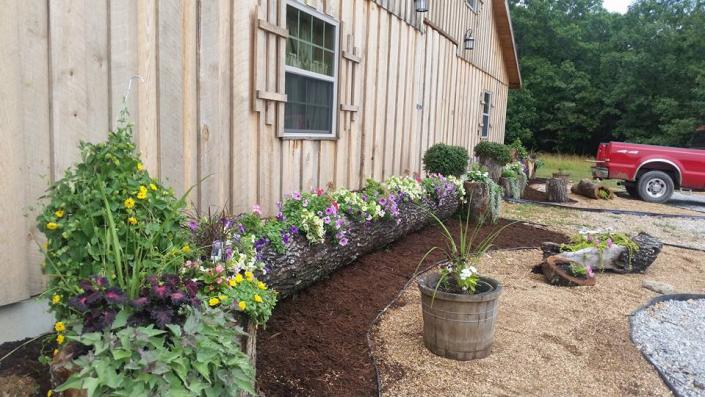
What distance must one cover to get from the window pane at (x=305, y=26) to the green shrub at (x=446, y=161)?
3.29 m

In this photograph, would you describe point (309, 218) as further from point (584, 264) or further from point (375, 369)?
point (584, 264)

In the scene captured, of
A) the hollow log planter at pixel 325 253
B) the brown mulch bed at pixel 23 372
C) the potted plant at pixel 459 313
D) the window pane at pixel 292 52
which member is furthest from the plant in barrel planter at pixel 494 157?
the brown mulch bed at pixel 23 372

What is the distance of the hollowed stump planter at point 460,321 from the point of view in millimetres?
3055

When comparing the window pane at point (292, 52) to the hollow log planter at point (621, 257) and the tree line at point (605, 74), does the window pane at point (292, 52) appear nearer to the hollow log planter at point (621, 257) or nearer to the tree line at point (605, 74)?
the hollow log planter at point (621, 257)

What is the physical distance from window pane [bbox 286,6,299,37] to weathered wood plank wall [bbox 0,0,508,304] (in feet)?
0.81

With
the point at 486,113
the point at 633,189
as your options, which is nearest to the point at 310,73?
the point at 486,113

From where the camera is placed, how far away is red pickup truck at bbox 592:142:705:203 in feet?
36.6

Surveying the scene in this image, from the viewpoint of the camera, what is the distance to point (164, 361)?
1.72 meters

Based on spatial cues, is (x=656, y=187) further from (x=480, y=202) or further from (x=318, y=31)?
(x=318, y=31)

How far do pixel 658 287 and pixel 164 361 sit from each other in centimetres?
455

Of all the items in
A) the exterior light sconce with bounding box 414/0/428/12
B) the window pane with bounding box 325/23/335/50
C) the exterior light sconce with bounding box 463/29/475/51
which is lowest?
the window pane with bounding box 325/23/335/50

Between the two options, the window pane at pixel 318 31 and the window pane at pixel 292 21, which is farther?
the window pane at pixel 318 31

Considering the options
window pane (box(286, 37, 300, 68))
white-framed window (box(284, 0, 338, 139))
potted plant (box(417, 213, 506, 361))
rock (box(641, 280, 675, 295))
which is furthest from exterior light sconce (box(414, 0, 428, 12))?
potted plant (box(417, 213, 506, 361))

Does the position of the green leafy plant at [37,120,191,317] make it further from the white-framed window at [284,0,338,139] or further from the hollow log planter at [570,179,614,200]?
the hollow log planter at [570,179,614,200]
